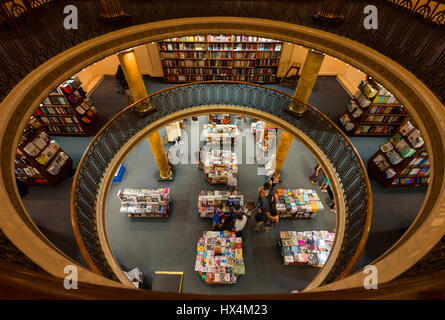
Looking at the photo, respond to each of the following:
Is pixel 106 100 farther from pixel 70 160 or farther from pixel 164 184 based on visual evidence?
pixel 164 184

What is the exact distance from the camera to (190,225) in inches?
322

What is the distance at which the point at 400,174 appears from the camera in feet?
22.4

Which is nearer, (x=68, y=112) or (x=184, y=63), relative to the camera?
(x=68, y=112)

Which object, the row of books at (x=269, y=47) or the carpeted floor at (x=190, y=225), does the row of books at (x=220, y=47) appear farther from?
the carpeted floor at (x=190, y=225)

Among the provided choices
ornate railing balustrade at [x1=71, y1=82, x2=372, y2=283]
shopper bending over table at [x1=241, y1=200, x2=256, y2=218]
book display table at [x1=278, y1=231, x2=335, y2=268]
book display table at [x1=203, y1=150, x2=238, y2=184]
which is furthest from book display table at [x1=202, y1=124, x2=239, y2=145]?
book display table at [x1=278, y1=231, x2=335, y2=268]

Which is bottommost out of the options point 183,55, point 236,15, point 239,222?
point 239,222

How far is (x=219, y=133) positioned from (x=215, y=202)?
12.4ft

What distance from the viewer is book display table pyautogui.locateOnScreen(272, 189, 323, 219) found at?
317 inches

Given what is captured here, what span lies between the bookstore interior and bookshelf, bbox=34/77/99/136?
0.14 ft

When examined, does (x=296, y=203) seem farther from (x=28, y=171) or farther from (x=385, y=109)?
(x=28, y=171)

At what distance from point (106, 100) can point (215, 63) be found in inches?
240

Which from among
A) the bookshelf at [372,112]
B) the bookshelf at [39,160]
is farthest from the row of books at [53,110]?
the bookshelf at [372,112]

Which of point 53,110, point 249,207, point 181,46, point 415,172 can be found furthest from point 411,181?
point 53,110

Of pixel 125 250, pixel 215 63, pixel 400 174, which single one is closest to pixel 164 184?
pixel 125 250
